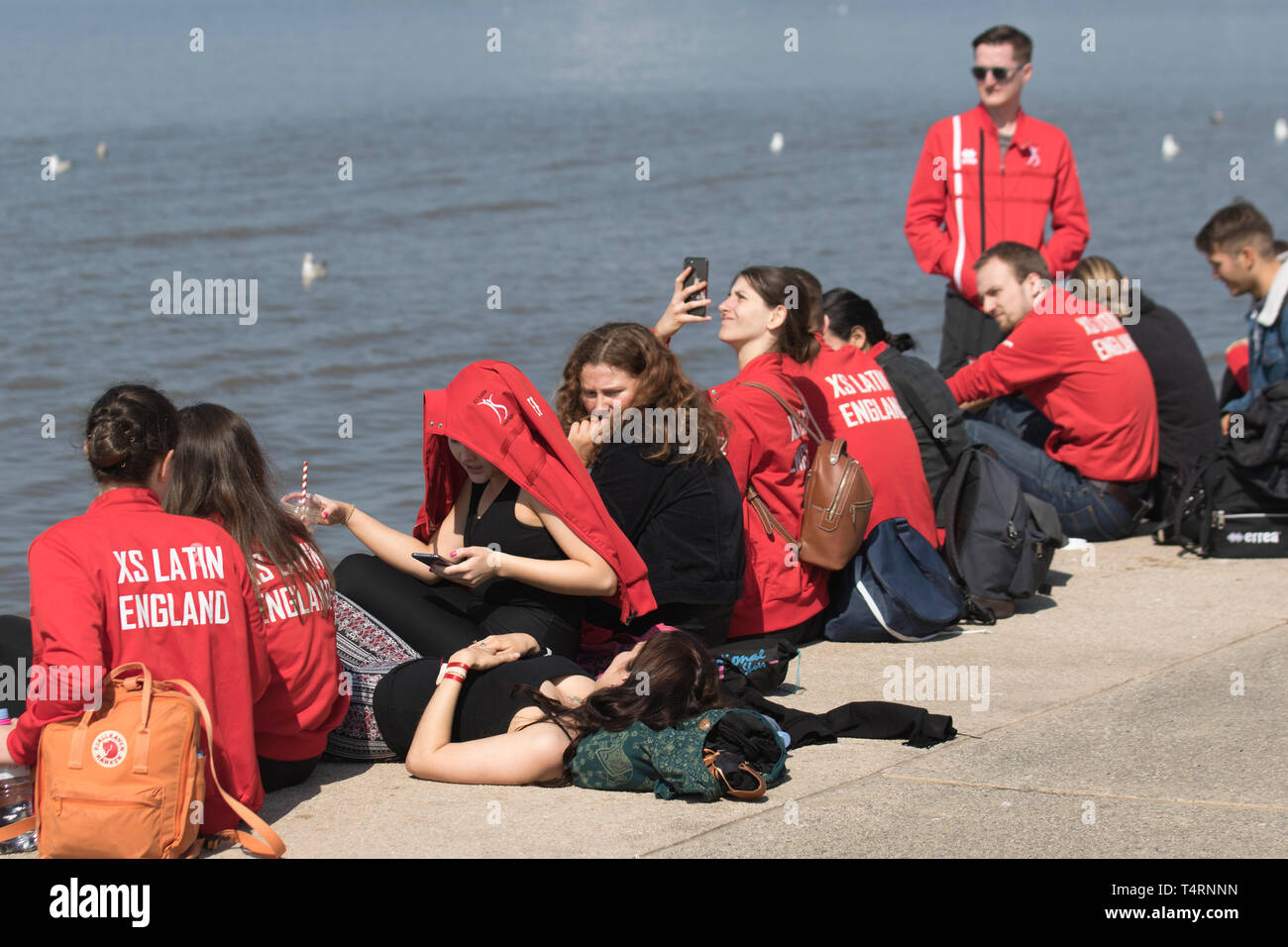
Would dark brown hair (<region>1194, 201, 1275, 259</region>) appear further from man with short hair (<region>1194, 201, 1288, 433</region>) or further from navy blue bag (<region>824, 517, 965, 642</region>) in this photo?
navy blue bag (<region>824, 517, 965, 642</region>)

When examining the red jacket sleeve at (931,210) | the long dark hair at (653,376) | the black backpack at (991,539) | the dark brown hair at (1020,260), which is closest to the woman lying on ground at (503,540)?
the long dark hair at (653,376)

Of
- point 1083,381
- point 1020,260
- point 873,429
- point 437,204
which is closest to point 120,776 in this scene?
point 873,429

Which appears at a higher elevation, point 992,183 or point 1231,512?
point 992,183

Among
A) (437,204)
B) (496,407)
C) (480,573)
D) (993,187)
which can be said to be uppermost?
(437,204)

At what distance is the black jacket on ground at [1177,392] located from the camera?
7.42 meters

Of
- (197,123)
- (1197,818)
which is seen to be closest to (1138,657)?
(1197,818)

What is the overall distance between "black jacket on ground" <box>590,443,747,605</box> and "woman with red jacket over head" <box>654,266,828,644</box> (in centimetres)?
40

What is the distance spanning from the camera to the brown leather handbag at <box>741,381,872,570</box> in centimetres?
539

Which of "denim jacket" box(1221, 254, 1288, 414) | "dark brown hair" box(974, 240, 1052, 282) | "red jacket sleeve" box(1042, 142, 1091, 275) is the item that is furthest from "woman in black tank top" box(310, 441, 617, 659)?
"red jacket sleeve" box(1042, 142, 1091, 275)

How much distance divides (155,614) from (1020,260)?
15.3 ft

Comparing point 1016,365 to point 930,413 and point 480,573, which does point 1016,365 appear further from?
point 480,573

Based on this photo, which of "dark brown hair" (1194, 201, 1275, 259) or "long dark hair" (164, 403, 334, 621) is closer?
"long dark hair" (164, 403, 334, 621)

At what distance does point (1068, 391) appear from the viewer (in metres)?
6.95

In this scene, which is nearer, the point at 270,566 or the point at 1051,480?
the point at 270,566
